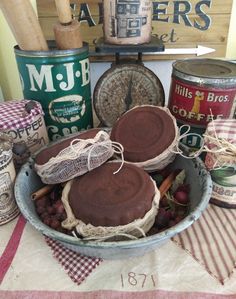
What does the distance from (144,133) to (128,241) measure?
22 cm

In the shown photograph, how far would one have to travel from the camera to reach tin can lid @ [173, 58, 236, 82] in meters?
0.56

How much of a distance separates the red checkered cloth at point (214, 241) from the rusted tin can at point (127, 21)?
367 millimetres

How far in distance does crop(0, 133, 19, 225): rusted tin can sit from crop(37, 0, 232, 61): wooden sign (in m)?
0.40

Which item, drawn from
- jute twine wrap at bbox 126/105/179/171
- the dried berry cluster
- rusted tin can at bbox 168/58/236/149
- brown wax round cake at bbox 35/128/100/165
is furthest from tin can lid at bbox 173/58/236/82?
the dried berry cluster

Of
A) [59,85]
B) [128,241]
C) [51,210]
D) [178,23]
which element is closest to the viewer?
[128,241]

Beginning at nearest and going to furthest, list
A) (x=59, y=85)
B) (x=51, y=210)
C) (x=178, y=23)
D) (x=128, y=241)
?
(x=128, y=241) < (x=51, y=210) < (x=59, y=85) < (x=178, y=23)

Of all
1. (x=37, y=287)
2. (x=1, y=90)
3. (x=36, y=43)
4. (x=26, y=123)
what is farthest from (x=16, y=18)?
(x=37, y=287)

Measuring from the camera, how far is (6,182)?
483 mm

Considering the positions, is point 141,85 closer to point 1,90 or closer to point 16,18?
point 16,18

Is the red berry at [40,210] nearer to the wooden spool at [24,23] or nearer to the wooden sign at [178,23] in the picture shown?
the wooden spool at [24,23]

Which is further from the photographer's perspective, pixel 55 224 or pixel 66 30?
pixel 66 30

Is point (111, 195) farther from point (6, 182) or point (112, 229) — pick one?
point (6, 182)

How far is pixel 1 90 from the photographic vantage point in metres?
0.86

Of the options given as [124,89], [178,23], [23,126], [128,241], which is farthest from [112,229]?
[178,23]
